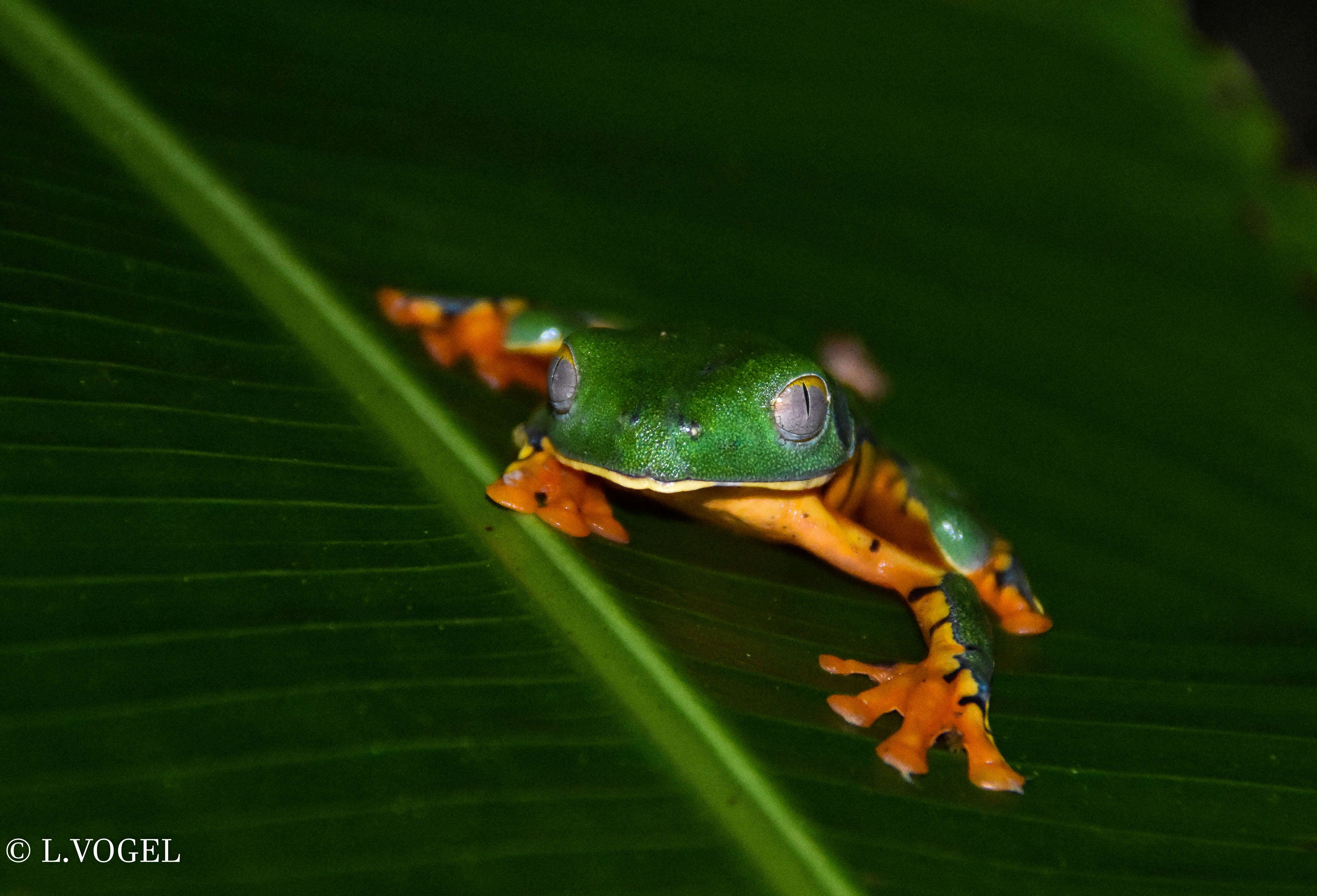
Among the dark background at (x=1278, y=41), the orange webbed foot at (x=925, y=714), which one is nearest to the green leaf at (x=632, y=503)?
the orange webbed foot at (x=925, y=714)

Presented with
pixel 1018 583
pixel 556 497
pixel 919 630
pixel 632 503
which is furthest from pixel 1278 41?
pixel 556 497

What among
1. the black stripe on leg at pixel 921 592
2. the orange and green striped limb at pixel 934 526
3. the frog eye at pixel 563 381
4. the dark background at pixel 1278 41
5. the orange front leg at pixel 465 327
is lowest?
the black stripe on leg at pixel 921 592

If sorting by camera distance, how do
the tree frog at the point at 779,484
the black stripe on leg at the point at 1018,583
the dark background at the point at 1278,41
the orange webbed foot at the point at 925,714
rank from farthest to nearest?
the dark background at the point at 1278,41, the black stripe on leg at the point at 1018,583, the tree frog at the point at 779,484, the orange webbed foot at the point at 925,714

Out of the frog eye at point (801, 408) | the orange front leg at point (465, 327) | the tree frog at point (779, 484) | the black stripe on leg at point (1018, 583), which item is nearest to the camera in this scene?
the tree frog at point (779, 484)

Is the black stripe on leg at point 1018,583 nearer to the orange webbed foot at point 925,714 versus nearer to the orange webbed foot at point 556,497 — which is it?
the orange webbed foot at point 925,714

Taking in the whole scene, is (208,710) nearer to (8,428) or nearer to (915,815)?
(8,428)

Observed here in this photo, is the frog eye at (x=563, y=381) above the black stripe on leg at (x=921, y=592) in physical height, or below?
above
